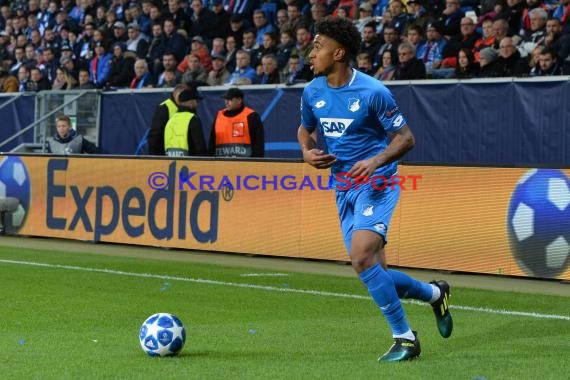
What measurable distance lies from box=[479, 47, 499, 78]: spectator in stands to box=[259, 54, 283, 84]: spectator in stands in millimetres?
4001

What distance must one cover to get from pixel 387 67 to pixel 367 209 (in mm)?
10479

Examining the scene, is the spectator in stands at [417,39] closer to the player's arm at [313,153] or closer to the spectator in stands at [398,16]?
the spectator in stands at [398,16]

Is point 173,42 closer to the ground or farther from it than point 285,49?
closer to the ground

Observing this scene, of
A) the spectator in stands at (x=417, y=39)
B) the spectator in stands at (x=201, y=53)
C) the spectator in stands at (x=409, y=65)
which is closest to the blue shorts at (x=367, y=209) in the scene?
the spectator in stands at (x=409, y=65)

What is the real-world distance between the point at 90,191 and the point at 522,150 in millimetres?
6298

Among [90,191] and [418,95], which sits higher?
[418,95]

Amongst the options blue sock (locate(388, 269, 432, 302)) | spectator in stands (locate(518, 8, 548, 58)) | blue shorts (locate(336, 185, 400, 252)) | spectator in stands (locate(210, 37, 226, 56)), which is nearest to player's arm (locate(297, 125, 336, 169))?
blue shorts (locate(336, 185, 400, 252))

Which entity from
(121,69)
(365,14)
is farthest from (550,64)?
(121,69)

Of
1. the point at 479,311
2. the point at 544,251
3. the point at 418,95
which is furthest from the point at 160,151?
the point at 479,311

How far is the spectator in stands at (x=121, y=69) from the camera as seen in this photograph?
2336cm

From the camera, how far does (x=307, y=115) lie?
8.14 metres

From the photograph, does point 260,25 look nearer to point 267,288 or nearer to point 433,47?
point 433,47

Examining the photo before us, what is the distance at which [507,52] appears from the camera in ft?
54.1

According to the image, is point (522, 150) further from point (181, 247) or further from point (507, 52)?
point (181, 247)
